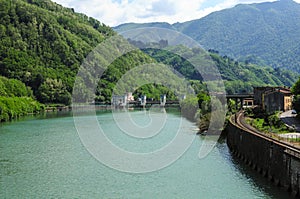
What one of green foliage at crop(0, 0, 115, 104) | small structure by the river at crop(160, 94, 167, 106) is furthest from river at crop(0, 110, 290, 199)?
small structure by the river at crop(160, 94, 167, 106)

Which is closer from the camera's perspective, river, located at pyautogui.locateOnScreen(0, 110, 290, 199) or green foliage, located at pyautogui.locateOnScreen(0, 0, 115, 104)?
river, located at pyautogui.locateOnScreen(0, 110, 290, 199)

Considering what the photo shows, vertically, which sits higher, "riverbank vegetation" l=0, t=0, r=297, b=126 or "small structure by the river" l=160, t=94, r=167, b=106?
"riverbank vegetation" l=0, t=0, r=297, b=126

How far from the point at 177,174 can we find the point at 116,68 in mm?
76412

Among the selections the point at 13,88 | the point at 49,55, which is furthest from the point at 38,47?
the point at 13,88

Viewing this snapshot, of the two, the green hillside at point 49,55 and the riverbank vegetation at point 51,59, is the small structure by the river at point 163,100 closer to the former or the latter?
the riverbank vegetation at point 51,59

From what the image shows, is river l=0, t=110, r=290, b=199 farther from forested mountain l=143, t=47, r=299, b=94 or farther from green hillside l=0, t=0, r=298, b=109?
forested mountain l=143, t=47, r=299, b=94

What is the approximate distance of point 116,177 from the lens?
21.0 m

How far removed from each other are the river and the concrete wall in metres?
0.41

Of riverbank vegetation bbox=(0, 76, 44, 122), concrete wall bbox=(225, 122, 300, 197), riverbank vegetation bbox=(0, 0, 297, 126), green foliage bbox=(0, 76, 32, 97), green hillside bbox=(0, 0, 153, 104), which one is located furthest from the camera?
green hillside bbox=(0, 0, 153, 104)

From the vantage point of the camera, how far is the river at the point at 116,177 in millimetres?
18141

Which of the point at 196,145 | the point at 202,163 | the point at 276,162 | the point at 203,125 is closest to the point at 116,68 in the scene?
the point at 203,125

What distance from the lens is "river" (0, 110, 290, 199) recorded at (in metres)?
18.1

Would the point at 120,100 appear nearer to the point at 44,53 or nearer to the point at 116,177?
the point at 44,53

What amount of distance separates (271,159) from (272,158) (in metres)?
0.20
